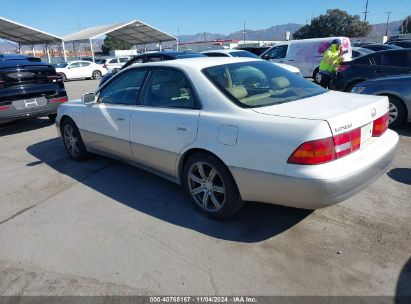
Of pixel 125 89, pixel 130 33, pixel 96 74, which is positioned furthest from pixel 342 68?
pixel 130 33

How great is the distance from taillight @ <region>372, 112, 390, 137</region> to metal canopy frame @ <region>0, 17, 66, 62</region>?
106 ft

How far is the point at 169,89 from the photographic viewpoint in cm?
372

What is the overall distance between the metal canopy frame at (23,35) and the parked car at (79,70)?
30.0 feet

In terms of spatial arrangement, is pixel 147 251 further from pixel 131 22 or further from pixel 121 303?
pixel 131 22

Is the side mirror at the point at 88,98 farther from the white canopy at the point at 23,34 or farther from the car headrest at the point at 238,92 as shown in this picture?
the white canopy at the point at 23,34

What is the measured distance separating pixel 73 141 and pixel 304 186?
3955 mm

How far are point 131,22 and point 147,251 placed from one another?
114ft

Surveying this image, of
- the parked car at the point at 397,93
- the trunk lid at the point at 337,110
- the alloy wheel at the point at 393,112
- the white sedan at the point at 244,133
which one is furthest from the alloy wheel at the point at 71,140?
the alloy wheel at the point at 393,112

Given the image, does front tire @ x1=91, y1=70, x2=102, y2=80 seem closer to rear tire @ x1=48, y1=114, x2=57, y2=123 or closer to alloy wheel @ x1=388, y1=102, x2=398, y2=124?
rear tire @ x1=48, y1=114, x2=57, y2=123

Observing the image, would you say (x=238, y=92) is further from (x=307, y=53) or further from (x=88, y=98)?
(x=307, y=53)

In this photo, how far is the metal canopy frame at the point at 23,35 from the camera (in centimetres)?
3022

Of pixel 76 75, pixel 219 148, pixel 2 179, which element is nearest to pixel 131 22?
pixel 76 75

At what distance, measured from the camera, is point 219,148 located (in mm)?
3043

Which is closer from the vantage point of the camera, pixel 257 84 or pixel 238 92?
pixel 238 92
